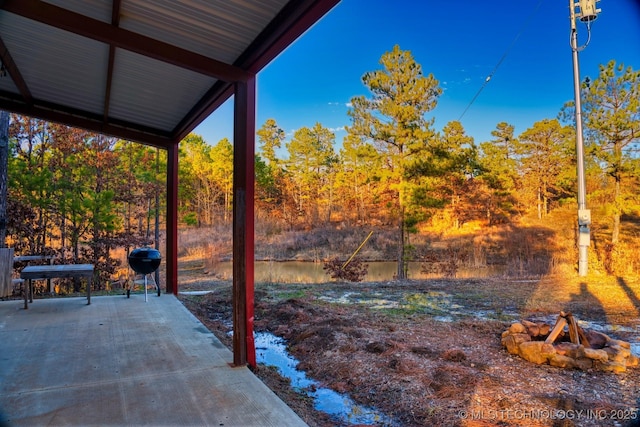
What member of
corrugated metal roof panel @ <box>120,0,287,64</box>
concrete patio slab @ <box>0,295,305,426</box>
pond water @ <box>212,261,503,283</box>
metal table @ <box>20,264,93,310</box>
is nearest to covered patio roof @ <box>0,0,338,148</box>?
corrugated metal roof panel @ <box>120,0,287,64</box>

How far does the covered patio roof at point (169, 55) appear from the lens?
8.07ft

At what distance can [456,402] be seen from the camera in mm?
2611

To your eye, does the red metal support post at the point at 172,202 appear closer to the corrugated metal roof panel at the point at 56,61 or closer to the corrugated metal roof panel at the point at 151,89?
the corrugated metal roof panel at the point at 151,89

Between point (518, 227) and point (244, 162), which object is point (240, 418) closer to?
point (244, 162)

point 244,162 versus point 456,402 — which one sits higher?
point 244,162

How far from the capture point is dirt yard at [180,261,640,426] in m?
2.51

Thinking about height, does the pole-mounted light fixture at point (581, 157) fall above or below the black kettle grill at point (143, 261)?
above

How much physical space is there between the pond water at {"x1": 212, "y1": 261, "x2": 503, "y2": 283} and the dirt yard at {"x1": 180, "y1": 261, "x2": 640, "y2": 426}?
3.82 metres

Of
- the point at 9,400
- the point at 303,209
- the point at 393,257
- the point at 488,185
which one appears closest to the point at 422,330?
the point at 9,400

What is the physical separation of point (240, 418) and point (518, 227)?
707 inches

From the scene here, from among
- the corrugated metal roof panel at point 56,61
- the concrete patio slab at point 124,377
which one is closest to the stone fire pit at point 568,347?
the concrete patio slab at point 124,377

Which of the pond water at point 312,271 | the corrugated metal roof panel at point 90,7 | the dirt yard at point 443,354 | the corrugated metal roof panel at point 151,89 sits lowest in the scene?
the pond water at point 312,271

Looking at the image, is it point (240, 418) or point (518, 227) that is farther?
point (518, 227)

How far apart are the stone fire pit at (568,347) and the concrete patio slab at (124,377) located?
2413 mm
